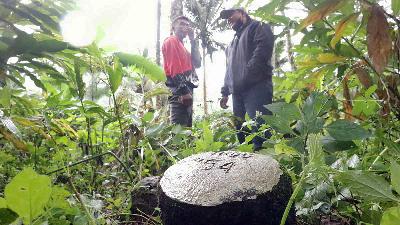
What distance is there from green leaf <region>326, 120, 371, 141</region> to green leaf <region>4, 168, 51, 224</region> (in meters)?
0.80

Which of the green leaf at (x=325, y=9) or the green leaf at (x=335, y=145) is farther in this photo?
the green leaf at (x=335, y=145)

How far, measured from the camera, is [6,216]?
762 mm

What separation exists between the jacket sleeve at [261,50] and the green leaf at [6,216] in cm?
292

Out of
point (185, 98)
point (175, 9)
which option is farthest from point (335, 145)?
point (175, 9)

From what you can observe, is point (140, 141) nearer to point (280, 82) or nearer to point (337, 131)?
point (280, 82)

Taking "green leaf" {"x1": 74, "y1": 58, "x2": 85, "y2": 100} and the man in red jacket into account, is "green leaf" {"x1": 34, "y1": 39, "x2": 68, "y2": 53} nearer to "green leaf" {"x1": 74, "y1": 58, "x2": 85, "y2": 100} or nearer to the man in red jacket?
"green leaf" {"x1": 74, "y1": 58, "x2": 85, "y2": 100}

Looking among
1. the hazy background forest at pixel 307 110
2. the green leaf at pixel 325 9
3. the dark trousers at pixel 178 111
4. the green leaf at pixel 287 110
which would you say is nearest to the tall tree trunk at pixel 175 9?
the dark trousers at pixel 178 111

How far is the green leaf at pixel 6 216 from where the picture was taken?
2.49 feet

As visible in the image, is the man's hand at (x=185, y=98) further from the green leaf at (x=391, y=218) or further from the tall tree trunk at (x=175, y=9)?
the tall tree trunk at (x=175, y=9)

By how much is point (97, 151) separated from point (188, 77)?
2361 millimetres

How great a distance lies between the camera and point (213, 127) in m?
3.75

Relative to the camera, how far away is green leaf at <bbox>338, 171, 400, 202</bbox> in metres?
0.64

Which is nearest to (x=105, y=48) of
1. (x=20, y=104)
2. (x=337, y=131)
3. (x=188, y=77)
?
(x=20, y=104)

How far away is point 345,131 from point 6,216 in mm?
927
